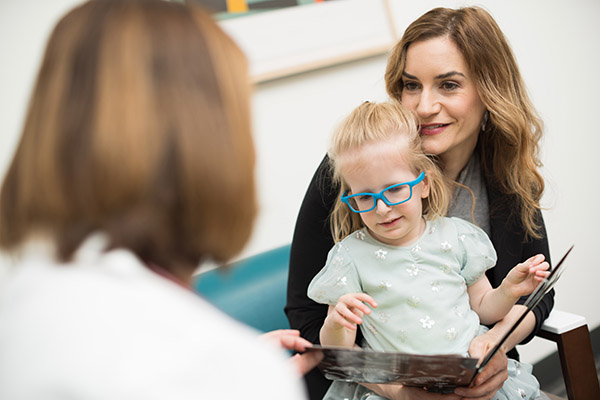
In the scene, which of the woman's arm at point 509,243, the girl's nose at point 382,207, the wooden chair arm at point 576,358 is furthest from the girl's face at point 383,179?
the wooden chair arm at point 576,358

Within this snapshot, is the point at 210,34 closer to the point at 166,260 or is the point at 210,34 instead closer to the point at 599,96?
the point at 166,260

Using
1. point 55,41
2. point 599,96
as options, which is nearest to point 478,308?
point 55,41

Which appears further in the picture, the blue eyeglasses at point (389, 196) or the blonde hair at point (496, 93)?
the blonde hair at point (496, 93)

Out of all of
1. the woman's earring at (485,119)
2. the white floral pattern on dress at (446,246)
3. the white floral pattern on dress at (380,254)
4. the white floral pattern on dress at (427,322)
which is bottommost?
the white floral pattern on dress at (427,322)

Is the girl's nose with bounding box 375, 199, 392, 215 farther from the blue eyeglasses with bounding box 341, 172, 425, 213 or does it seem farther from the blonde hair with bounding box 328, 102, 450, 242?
the blonde hair with bounding box 328, 102, 450, 242

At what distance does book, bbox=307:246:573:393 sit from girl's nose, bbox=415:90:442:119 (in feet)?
1.68

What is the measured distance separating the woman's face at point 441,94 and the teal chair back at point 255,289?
1.87 ft

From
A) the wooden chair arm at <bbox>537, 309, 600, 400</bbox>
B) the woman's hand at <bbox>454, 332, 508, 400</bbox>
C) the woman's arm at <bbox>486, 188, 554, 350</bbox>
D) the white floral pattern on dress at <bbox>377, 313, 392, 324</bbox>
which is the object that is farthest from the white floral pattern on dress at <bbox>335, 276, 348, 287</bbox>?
the wooden chair arm at <bbox>537, 309, 600, 400</bbox>

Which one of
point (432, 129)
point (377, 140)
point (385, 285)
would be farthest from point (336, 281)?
point (432, 129)

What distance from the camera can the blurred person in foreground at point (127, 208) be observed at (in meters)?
0.57

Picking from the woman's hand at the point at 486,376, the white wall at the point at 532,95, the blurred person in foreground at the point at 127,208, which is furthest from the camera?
the white wall at the point at 532,95

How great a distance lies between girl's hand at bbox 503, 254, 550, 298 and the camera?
1248 millimetres

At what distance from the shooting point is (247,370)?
604mm

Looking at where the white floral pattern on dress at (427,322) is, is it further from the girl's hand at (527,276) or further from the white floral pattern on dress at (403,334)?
the girl's hand at (527,276)
